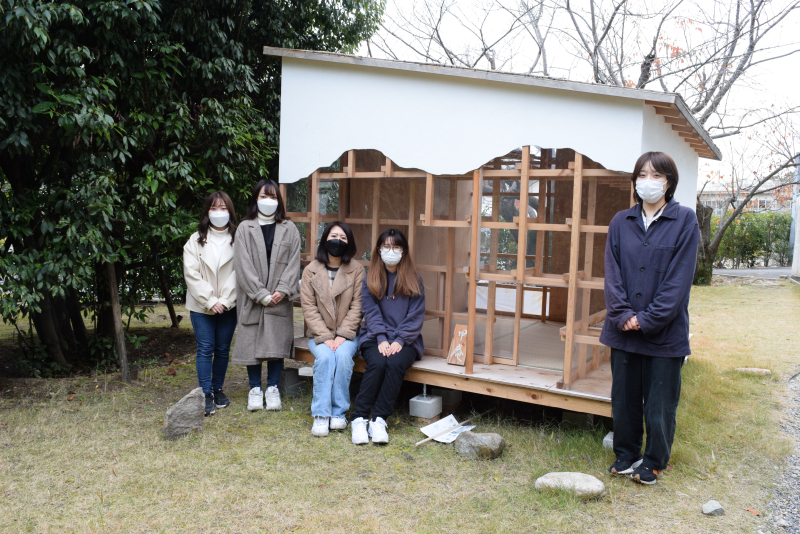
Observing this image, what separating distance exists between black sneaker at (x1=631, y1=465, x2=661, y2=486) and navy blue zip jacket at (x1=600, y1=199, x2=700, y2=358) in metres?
0.70

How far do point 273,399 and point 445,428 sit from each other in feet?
4.67

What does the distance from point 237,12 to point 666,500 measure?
5608 mm

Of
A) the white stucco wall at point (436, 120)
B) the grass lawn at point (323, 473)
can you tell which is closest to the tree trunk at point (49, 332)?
the grass lawn at point (323, 473)

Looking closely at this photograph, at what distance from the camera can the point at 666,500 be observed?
347cm

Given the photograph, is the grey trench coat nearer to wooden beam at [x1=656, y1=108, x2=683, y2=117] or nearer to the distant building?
wooden beam at [x1=656, y1=108, x2=683, y2=117]

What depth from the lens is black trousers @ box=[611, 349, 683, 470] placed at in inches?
139

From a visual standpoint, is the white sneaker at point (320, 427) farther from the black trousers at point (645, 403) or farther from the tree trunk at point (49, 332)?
the tree trunk at point (49, 332)

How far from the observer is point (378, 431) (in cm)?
428

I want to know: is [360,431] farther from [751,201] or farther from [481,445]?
[751,201]

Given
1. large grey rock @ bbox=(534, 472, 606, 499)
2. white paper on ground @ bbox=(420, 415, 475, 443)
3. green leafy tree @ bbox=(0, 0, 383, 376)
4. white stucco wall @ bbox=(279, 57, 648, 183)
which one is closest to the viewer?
large grey rock @ bbox=(534, 472, 606, 499)

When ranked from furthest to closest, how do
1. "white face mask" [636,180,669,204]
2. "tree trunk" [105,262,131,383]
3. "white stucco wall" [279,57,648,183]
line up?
"tree trunk" [105,262,131,383] < "white stucco wall" [279,57,648,183] < "white face mask" [636,180,669,204]

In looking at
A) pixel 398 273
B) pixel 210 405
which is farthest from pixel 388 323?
pixel 210 405

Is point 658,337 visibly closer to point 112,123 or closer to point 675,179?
point 675,179

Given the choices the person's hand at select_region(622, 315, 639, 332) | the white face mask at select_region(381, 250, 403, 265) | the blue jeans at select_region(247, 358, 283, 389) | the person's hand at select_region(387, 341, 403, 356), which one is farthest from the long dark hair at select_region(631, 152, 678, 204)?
the blue jeans at select_region(247, 358, 283, 389)
